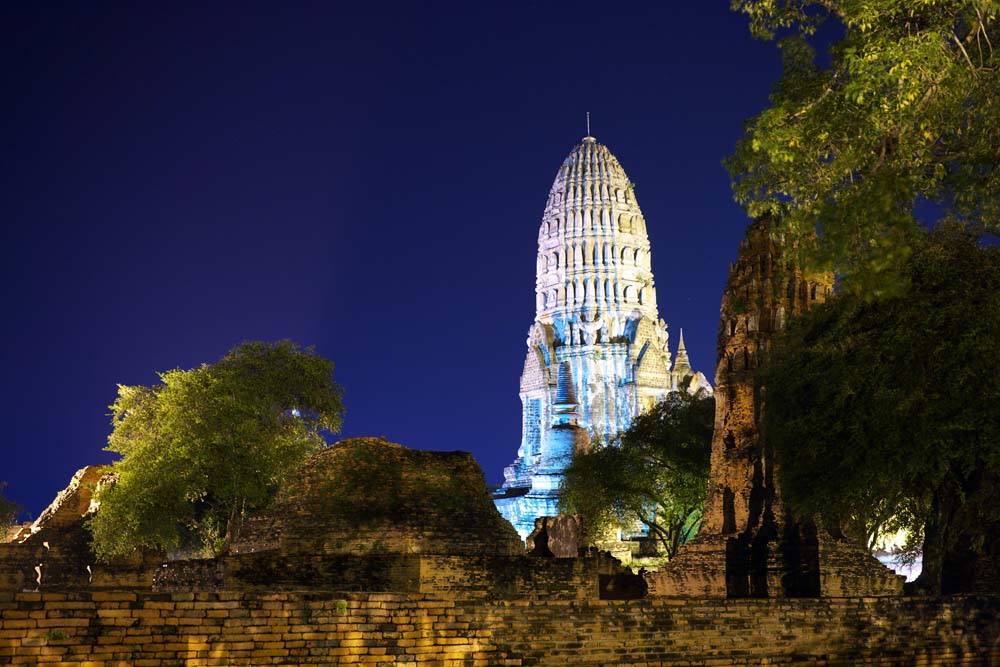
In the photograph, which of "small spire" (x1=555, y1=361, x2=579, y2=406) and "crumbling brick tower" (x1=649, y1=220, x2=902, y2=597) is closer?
"crumbling brick tower" (x1=649, y1=220, x2=902, y2=597)

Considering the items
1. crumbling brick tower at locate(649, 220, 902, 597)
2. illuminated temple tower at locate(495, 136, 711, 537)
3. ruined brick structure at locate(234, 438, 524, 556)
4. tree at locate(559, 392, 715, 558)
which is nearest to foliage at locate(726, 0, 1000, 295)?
crumbling brick tower at locate(649, 220, 902, 597)

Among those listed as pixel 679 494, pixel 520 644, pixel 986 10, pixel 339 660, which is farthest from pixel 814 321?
pixel 679 494

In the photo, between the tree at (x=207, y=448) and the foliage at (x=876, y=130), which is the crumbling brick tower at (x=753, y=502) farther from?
the tree at (x=207, y=448)

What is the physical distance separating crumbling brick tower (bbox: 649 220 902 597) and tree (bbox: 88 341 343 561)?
13.6m

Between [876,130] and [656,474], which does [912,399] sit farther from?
[656,474]

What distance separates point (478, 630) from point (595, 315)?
65.0 metres

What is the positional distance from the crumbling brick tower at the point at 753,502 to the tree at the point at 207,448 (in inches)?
534

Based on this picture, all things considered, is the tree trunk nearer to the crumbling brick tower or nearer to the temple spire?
the crumbling brick tower

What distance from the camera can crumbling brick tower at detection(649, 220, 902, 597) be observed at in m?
22.1

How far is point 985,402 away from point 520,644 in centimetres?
942

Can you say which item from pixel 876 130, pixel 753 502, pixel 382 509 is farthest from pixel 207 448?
pixel 876 130

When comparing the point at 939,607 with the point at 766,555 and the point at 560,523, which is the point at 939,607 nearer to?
the point at 766,555

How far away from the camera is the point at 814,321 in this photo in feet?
68.5

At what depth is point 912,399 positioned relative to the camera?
18.2 m
